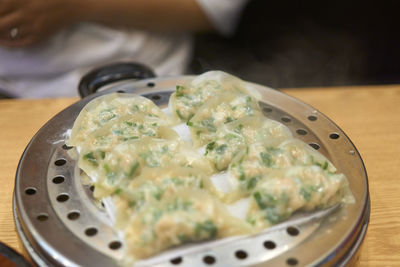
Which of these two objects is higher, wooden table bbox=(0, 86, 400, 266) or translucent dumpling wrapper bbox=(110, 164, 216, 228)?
translucent dumpling wrapper bbox=(110, 164, 216, 228)

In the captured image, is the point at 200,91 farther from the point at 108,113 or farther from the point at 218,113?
the point at 108,113

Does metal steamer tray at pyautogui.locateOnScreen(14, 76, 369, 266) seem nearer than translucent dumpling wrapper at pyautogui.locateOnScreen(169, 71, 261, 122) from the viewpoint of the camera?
Yes

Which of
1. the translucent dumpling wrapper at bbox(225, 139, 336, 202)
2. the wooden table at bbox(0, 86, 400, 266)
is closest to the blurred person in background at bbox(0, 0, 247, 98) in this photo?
the wooden table at bbox(0, 86, 400, 266)

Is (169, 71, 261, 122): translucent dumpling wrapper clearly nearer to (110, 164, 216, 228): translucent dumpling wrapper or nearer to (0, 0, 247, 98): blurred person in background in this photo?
(110, 164, 216, 228): translucent dumpling wrapper

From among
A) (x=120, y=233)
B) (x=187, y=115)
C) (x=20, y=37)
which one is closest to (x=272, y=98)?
(x=187, y=115)

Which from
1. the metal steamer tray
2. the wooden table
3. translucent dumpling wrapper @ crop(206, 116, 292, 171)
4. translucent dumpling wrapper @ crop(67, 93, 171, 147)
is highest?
translucent dumpling wrapper @ crop(206, 116, 292, 171)

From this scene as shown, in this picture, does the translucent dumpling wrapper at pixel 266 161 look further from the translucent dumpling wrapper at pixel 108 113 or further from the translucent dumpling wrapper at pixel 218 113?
the translucent dumpling wrapper at pixel 108 113
